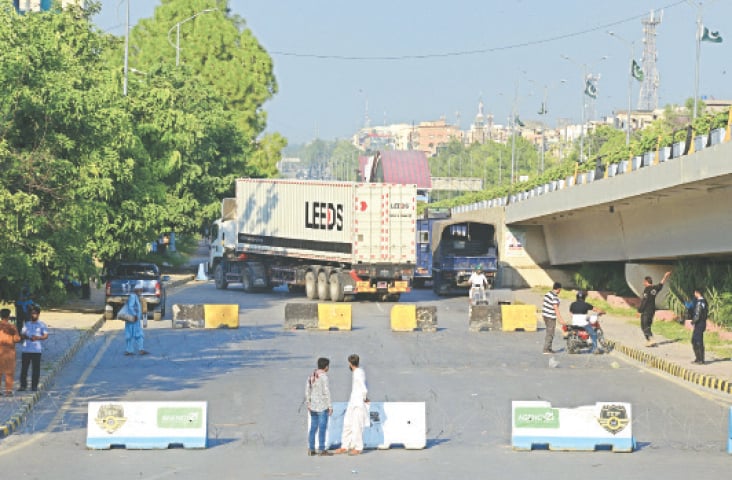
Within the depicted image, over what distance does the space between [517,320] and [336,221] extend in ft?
35.5

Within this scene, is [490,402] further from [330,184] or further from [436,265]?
[436,265]

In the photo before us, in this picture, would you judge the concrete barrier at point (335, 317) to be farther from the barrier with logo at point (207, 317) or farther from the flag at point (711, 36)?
the flag at point (711, 36)

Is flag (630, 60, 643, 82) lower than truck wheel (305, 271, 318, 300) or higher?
higher

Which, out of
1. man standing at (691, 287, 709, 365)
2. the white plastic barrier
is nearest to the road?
the white plastic barrier

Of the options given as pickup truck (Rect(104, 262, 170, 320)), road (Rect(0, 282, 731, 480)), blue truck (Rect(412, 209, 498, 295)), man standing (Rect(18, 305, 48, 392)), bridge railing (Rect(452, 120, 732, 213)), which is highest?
bridge railing (Rect(452, 120, 732, 213))

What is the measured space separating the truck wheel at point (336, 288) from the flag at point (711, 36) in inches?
597

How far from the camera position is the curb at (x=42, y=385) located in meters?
18.5

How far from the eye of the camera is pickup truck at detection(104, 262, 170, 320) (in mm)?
38469

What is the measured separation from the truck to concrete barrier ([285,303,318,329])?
7996 millimetres

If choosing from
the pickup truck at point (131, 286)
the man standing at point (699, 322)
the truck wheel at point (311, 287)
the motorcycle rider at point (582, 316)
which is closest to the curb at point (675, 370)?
the man standing at point (699, 322)

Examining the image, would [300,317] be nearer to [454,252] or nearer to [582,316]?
[582,316]

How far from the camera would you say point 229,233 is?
55.6m

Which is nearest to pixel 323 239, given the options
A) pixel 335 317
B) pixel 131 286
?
pixel 131 286

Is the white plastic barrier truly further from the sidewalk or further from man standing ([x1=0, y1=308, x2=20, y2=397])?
the sidewalk
